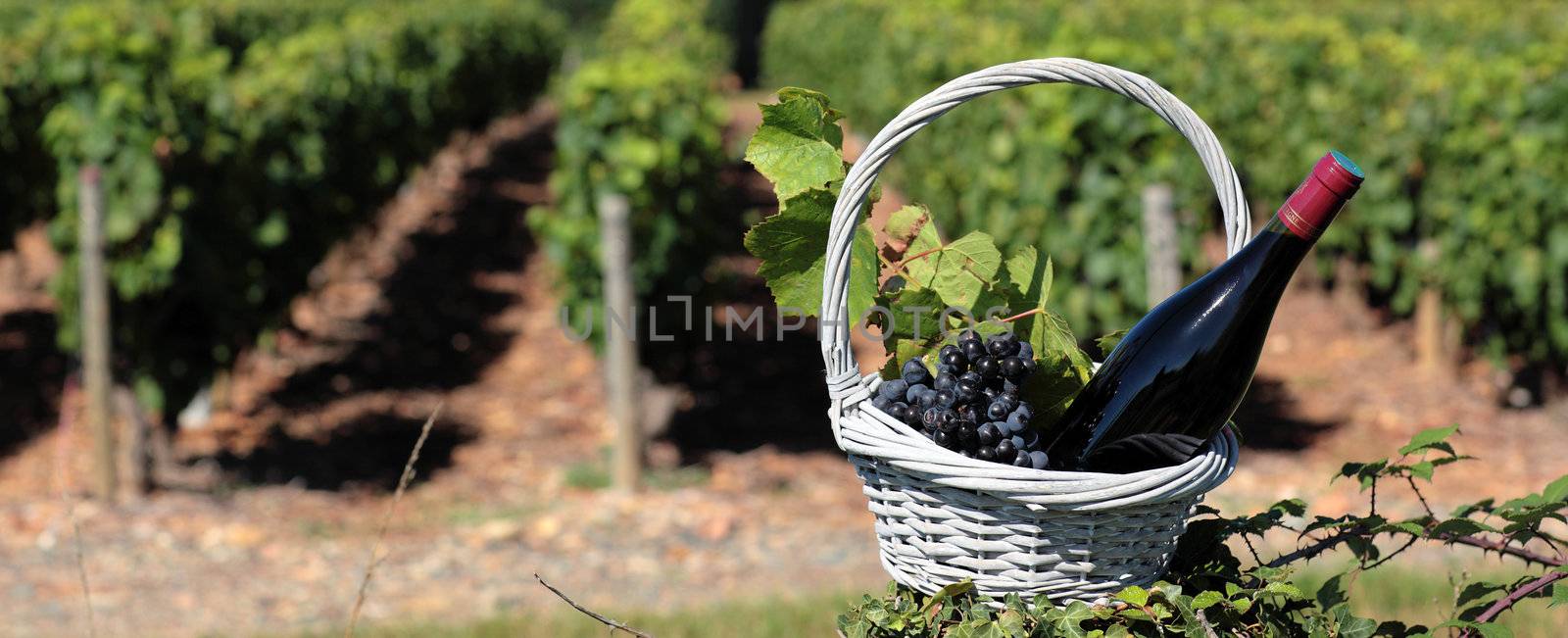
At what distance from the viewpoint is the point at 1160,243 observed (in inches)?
224

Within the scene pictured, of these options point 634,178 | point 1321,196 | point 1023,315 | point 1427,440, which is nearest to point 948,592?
point 1023,315

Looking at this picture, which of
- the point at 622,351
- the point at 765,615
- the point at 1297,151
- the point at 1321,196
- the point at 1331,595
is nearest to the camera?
the point at 1321,196

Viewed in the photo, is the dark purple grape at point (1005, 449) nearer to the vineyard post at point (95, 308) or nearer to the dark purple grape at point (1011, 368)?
the dark purple grape at point (1011, 368)

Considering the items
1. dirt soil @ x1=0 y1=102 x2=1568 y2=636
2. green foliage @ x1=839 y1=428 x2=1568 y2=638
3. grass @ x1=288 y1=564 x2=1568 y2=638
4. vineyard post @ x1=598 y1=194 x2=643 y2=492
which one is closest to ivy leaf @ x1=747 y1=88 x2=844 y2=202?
green foliage @ x1=839 y1=428 x2=1568 y2=638

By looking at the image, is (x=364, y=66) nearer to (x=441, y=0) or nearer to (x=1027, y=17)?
(x=1027, y=17)

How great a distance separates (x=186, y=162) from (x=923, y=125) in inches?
208

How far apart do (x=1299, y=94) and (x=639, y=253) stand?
15.6 feet

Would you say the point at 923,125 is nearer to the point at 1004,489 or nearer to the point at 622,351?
the point at 1004,489

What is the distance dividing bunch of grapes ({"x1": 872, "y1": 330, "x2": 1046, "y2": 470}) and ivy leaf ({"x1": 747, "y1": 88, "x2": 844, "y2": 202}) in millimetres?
256

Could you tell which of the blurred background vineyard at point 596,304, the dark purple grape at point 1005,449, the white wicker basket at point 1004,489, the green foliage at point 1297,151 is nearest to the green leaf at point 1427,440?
the white wicker basket at point 1004,489

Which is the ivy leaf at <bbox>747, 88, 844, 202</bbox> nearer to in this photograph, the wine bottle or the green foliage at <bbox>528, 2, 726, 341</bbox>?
the wine bottle

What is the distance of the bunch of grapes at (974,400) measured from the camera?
144cm

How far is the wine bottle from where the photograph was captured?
5.15ft

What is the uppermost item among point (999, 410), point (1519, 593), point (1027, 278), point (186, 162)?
point (186, 162)
